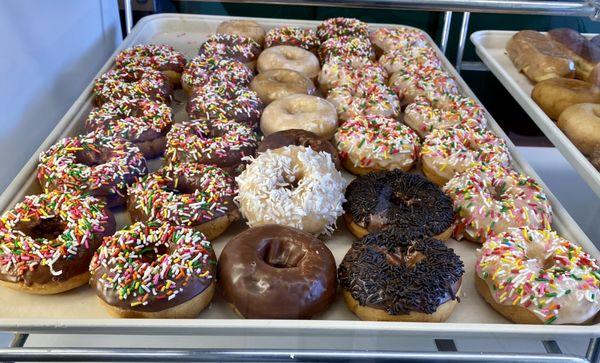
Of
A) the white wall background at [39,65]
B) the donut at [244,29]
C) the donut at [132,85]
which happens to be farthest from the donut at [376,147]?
the white wall background at [39,65]

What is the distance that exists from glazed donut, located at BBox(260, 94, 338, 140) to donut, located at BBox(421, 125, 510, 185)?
454mm

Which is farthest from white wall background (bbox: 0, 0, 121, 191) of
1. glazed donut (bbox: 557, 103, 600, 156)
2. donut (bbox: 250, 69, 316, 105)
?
glazed donut (bbox: 557, 103, 600, 156)

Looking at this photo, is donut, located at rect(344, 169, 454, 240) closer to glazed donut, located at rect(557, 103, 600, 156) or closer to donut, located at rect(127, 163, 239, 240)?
donut, located at rect(127, 163, 239, 240)

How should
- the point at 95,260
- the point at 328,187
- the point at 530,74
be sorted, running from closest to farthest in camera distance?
the point at 95,260 → the point at 328,187 → the point at 530,74

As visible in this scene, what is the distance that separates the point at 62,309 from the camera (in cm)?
170

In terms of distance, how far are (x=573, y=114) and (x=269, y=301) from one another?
5.61 feet

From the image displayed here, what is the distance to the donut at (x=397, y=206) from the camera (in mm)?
1921

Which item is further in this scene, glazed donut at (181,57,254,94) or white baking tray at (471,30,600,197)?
glazed donut at (181,57,254,94)

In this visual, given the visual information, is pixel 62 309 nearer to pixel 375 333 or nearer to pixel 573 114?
pixel 375 333

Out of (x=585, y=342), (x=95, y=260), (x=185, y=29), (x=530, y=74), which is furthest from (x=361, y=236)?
(x=185, y=29)

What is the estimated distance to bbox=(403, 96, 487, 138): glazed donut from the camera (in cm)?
252

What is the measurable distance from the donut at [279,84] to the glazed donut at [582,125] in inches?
48.3

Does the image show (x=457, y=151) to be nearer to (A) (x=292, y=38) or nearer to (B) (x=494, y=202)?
(B) (x=494, y=202)

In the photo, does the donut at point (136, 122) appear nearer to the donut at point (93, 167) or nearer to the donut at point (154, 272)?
the donut at point (93, 167)
